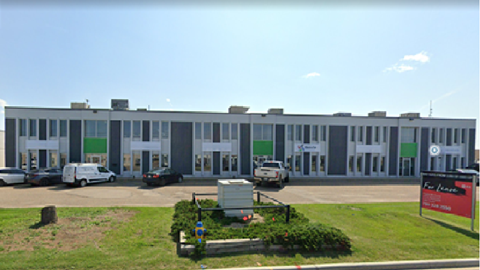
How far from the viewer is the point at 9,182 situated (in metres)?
18.2

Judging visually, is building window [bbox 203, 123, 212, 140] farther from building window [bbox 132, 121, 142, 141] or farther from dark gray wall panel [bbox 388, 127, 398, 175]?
dark gray wall panel [bbox 388, 127, 398, 175]

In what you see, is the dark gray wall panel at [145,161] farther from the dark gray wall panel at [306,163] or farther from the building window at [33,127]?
the dark gray wall panel at [306,163]

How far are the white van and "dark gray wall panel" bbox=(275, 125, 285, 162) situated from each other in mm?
16365

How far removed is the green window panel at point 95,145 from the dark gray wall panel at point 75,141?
570 millimetres

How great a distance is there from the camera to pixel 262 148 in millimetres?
26516

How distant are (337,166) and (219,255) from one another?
24.5m

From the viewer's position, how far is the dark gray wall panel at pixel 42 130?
23469 mm

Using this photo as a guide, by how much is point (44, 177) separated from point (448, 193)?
78.8 feet

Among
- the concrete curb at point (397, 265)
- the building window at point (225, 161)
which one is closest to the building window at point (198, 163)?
the building window at point (225, 161)

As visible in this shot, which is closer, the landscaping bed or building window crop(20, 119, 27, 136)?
the landscaping bed

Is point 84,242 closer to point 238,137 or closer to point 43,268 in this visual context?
point 43,268

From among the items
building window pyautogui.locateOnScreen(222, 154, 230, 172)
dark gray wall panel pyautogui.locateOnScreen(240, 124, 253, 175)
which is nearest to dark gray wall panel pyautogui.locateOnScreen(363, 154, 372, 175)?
dark gray wall panel pyautogui.locateOnScreen(240, 124, 253, 175)

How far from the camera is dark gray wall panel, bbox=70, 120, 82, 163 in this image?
78.5 ft

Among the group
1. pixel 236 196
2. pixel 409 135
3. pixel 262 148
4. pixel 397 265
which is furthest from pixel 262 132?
pixel 397 265
